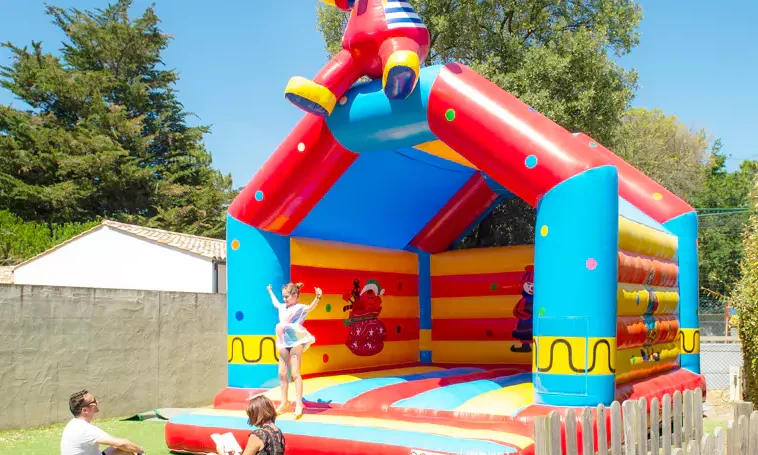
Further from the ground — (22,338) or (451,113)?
(451,113)

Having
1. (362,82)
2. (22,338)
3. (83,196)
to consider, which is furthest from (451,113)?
(83,196)

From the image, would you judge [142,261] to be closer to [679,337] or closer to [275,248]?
[275,248]

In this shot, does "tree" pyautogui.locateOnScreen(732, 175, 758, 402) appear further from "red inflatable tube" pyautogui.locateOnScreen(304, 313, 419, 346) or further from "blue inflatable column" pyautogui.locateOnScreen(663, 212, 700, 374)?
"red inflatable tube" pyautogui.locateOnScreen(304, 313, 419, 346)

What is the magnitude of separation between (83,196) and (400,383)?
18.2 m

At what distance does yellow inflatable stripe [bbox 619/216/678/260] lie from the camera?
560 cm

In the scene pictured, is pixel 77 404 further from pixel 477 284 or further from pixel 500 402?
pixel 477 284

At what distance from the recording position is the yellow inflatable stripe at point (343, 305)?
A: 271 inches

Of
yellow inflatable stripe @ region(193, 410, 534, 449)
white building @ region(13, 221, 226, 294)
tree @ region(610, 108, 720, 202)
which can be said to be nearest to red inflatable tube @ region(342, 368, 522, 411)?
yellow inflatable stripe @ region(193, 410, 534, 449)

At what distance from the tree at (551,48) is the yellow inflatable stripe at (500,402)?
8032 millimetres

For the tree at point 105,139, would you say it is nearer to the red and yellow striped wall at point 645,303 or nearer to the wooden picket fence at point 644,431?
the red and yellow striped wall at point 645,303

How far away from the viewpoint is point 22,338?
6867mm

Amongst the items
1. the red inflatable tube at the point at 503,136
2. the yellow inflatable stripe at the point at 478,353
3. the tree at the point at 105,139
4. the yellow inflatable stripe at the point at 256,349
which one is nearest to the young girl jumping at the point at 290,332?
the yellow inflatable stripe at the point at 256,349

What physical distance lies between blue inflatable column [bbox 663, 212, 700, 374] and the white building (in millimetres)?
8371

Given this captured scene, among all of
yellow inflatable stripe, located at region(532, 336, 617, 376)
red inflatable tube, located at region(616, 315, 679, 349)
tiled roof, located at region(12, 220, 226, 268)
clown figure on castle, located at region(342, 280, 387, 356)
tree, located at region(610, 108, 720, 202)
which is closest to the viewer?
yellow inflatable stripe, located at region(532, 336, 617, 376)
